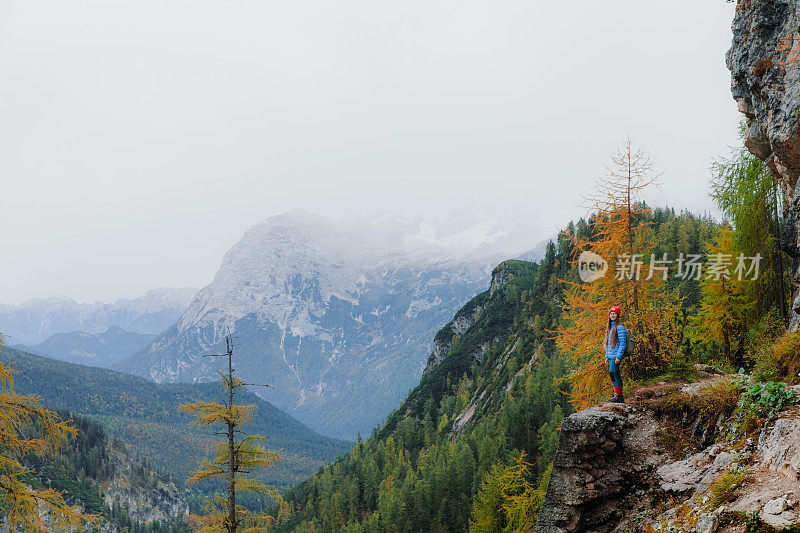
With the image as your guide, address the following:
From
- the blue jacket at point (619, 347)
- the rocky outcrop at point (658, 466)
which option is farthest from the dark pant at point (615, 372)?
the rocky outcrop at point (658, 466)

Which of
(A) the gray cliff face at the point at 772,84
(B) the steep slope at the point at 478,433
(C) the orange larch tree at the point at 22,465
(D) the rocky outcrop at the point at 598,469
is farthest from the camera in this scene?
(B) the steep slope at the point at 478,433

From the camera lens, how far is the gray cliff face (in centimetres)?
1841

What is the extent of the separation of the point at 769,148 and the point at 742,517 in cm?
2087

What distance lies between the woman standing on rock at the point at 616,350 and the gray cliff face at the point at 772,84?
970cm

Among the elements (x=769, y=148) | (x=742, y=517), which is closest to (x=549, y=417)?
(x=769, y=148)

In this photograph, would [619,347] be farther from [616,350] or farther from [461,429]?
[461,429]

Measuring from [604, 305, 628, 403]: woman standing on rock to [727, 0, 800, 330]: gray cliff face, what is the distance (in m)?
9.70

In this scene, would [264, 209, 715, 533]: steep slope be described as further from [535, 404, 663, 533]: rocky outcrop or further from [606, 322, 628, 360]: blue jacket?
[535, 404, 663, 533]: rocky outcrop

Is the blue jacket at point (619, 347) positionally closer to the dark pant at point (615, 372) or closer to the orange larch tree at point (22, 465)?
the dark pant at point (615, 372)

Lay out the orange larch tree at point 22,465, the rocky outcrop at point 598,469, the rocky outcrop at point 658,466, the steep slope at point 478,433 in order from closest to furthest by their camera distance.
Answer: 1. the rocky outcrop at point 658,466
2. the orange larch tree at point 22,465
3. the rocky outcrop at point 598,469
4. the steep slope at point 478,433

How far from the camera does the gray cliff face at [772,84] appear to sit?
725 inches

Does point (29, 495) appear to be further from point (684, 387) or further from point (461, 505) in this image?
point (461, 505)

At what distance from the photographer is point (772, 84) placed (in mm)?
19594

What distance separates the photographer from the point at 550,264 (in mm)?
138000
